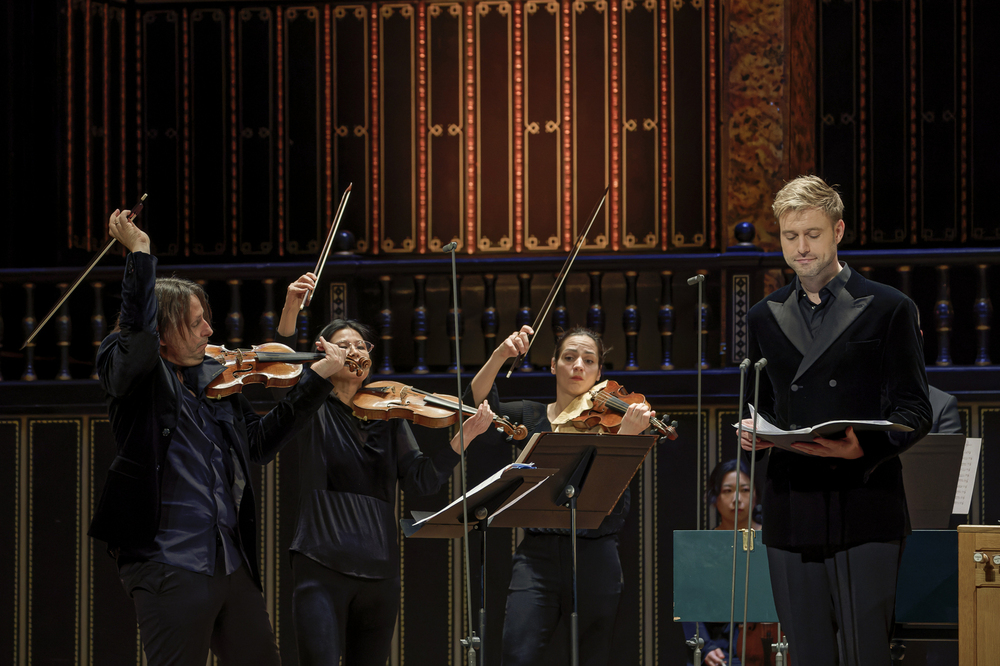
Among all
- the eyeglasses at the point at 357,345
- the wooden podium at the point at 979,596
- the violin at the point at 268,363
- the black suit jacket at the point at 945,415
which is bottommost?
the wooden podium at the point at 979,596

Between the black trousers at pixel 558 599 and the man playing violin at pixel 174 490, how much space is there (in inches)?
36.6

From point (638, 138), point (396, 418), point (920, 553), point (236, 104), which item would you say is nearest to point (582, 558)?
point (396, 418)

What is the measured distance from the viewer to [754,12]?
5.60m

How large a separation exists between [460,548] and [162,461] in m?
2.30

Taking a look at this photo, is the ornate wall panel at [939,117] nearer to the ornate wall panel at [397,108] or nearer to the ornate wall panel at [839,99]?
the ornate wall panel at [839,99]

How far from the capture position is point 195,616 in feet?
8.54

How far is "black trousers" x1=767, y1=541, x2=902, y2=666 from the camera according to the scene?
2248mm

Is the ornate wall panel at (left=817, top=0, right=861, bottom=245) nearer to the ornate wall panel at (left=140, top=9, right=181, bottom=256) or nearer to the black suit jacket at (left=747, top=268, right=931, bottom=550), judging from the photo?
the ornate wall panel at (left=140, top=9, right=181, bottom=256)

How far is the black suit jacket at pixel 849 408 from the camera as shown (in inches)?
90.0

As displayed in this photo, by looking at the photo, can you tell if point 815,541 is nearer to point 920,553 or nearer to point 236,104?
point 920,553

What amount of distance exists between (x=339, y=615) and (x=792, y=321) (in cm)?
159

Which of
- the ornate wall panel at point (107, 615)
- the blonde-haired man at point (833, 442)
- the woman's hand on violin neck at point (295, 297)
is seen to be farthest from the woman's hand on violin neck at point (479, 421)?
the ornate wall panel at point (107, 615)

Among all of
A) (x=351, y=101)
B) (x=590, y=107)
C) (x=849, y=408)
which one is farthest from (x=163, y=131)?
(x=849, y=408)

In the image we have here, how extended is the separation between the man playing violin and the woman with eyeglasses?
0.42 metres
